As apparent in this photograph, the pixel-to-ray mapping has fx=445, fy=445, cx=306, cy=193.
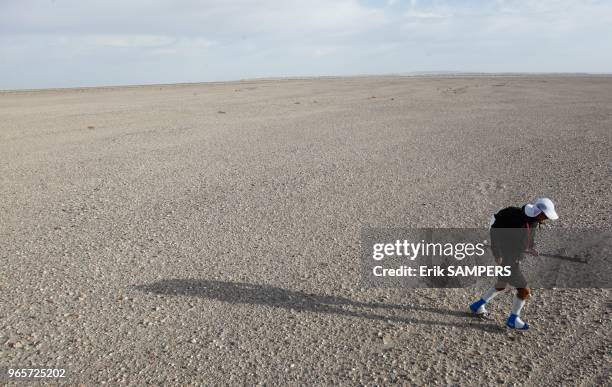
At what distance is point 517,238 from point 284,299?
317cm

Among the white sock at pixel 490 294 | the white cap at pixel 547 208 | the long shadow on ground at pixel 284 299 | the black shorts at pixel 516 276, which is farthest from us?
the long shadow on ground at pixel 284 299

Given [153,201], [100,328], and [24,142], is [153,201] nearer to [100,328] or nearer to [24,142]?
[100,328]

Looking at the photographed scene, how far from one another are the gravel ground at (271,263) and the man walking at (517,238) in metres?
0.49

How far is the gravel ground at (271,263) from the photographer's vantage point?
5020mm

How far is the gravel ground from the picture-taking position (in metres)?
5.02

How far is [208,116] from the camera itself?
94.3 feet

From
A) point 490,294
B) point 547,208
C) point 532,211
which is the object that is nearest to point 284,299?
point 490,294

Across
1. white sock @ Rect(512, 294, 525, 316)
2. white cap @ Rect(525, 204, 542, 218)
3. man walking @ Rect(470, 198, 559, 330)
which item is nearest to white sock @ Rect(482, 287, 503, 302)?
man walking @ Rect(470, 198, 559, 330)

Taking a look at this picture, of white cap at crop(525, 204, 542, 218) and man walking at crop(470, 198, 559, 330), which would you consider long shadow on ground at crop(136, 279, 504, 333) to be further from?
white cap at crop(525, 204, 542, 218)

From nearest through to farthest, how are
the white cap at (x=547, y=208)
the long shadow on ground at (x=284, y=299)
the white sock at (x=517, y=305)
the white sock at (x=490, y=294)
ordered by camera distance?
1. the white cap at (x=547, y=208)
2. the white sock at (x=517, y=305)
3. the white sock at (x=490, y=294)
4. the long shadow on ground at (x=284, y=299)

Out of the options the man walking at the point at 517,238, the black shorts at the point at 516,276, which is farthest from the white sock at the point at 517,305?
the black shorts at the point at 516,276

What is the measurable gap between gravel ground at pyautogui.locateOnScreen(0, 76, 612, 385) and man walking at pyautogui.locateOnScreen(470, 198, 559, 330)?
0.49 metres

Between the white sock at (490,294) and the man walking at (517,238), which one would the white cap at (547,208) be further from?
the white sock at (490,294)

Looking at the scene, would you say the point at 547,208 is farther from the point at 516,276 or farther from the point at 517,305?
the point at 517,305
